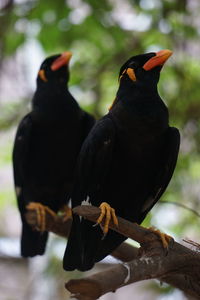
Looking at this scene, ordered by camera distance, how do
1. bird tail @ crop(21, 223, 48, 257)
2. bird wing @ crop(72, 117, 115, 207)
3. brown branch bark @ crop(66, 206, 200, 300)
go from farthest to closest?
bird tail @ crop(21, 223, 48, 257) < bird wing @ crop(72, 117, 115, 207) < brown branch bark @ crop(66, 206, 200, 300)

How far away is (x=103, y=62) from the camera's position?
6.46 m

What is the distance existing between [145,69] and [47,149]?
1258 millimetres

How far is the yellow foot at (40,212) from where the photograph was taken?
15.4 feet

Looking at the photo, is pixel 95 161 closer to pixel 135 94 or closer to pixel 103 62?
pixel 135 94

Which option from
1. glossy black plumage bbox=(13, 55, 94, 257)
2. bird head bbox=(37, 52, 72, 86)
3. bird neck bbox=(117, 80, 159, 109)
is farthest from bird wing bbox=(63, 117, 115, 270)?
bird head bbox=(37, 52, 72, 86)

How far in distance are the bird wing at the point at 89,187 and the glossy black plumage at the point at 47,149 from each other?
107cm

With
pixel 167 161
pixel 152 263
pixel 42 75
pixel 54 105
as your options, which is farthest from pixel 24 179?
pixel 152 263

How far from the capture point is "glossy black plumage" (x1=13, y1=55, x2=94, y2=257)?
4.89m

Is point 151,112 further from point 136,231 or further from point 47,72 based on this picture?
point 47,72

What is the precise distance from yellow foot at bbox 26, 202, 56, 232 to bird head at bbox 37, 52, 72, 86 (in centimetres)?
106

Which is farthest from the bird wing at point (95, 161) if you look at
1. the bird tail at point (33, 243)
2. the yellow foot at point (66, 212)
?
the bird tail at point (33, 243)

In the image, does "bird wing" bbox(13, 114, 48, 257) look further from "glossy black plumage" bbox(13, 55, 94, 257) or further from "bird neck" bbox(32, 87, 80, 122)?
"bird neck" bbox(32, 87, 80, 122)

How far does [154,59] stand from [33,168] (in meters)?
1.57

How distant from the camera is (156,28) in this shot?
6.25 metres
